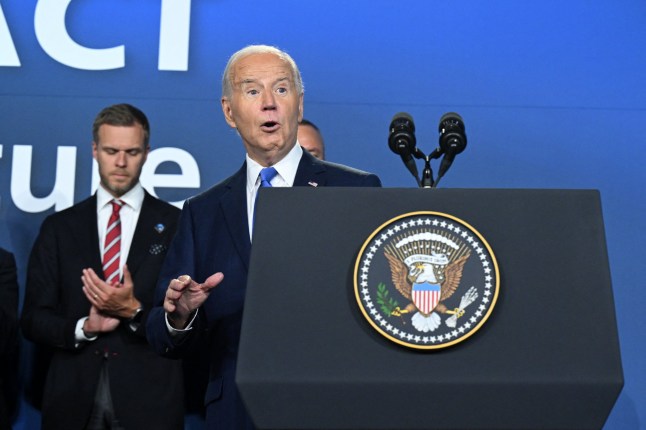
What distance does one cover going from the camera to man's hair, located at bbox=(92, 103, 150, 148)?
3.62m

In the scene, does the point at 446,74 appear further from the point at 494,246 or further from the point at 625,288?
the point at 494,246

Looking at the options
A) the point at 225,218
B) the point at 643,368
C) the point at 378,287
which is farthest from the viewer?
the point at 643,368

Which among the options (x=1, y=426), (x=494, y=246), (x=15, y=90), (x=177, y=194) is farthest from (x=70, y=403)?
(x=494, y=246)

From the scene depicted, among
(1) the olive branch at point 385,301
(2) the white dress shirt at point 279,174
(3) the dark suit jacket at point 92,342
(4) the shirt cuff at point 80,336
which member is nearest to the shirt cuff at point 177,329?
(2) the white dress shirt at point 279,174

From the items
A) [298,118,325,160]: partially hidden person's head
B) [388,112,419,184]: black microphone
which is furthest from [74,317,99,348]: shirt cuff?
[388,112,419,184]: black microphone

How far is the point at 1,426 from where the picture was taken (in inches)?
132

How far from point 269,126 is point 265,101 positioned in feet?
0.19

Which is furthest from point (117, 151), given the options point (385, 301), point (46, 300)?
point (385, 301)

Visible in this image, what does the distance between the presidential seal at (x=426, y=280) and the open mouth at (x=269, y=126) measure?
752 millimetres

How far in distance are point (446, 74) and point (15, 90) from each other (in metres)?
1.81

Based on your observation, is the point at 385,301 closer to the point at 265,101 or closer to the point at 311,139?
the point at 265,101

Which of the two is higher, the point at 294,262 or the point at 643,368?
the point at 294,262

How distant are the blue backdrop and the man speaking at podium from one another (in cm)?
179

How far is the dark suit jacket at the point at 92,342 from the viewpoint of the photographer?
332 cm
